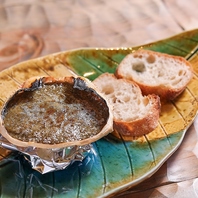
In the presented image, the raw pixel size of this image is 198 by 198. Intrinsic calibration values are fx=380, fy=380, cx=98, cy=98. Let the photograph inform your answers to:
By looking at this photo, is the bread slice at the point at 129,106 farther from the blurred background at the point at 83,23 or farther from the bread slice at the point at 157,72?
the blurred background at the point at 83,23

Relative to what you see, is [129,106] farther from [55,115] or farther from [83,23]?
[83,23]

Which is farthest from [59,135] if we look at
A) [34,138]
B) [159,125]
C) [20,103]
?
[159,125]

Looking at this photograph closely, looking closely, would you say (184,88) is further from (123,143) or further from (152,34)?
(152,34)

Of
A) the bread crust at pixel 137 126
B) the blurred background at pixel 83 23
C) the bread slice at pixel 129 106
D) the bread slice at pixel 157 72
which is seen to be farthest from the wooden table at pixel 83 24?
the bread crust at pixel 137 126

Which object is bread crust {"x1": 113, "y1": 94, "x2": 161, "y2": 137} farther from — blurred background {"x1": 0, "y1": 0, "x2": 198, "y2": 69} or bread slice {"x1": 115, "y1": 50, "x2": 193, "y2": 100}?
blurred background {"x1": 0, "y1": 0, "x2": 198, "y2": 69}

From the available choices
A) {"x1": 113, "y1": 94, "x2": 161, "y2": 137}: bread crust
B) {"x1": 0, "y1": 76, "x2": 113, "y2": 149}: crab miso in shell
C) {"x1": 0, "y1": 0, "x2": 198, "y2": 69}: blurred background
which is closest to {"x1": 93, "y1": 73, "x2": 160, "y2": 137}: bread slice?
{"x1": 113, "y1": 94, "x2": 161, "y2": 137}: bread crust
